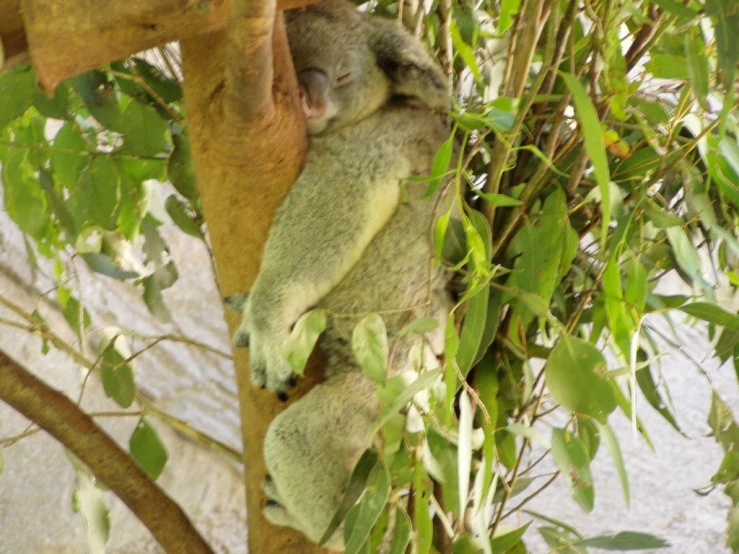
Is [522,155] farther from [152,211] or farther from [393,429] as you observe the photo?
[152,211]

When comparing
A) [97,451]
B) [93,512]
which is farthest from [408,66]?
[93,512]

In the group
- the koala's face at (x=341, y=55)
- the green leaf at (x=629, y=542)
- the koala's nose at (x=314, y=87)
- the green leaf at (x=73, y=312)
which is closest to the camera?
the green leaf at (x=629, y=542)

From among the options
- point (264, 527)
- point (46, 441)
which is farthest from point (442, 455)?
point (46, 441)

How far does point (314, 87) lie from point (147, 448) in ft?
2.99

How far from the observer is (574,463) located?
1386 millimetres

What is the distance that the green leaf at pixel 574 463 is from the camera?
4.45 feet

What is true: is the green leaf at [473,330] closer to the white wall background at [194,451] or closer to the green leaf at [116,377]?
the green leaf at [116,377]

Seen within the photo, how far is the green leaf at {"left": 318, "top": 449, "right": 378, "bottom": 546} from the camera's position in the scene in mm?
1398

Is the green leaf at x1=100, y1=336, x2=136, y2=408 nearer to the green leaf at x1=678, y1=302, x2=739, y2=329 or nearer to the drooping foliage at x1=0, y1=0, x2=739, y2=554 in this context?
the drooping foliage at x1=0, y1=0, x2=739, y2=554

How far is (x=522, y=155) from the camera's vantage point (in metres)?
1.62

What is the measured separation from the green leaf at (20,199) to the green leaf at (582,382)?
4.12ft

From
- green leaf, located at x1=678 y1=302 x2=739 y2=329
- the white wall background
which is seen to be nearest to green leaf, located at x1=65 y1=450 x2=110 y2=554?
green leaf, located at x1=678 y1=302 x2=739 y2=329

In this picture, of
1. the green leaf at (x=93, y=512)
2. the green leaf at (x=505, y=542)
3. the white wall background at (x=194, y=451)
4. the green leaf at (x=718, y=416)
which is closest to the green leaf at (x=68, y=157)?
the green leaf at (x=93, y=512)

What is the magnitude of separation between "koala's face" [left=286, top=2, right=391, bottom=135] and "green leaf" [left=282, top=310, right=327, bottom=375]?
678 mm
